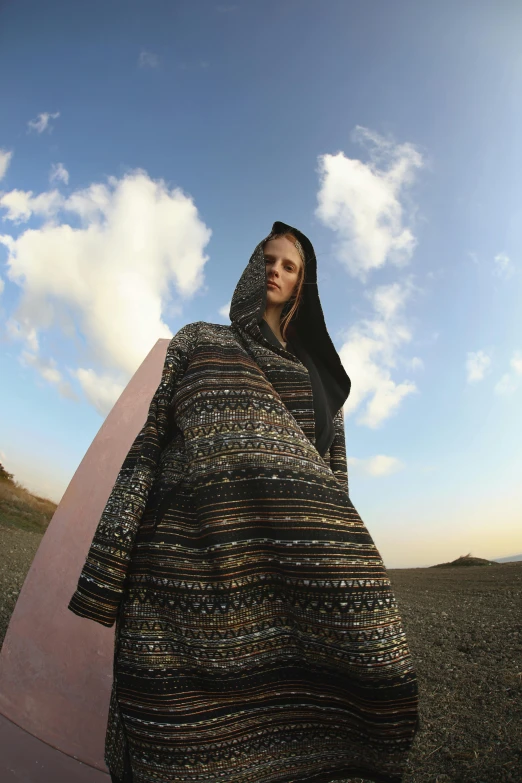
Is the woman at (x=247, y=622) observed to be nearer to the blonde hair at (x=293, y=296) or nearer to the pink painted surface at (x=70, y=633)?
the blonde hair at (x=293, y=296)

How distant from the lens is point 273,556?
1092 mm

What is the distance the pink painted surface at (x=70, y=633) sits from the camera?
222 cm

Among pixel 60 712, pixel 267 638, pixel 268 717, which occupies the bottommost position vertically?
pixel 60 712

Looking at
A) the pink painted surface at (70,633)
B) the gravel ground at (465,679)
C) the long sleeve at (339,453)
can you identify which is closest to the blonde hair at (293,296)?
the long sleeve at (339,453)

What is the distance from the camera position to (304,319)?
73.8 inches

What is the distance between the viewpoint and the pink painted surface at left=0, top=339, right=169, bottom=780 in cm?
222

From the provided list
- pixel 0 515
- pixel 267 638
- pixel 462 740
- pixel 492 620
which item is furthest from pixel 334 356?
pixel 0 515

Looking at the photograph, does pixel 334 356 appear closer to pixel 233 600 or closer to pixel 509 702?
pixel 233 600

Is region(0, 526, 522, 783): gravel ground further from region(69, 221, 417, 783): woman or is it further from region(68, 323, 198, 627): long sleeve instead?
region(68, 323, 198, 627): long sleeve

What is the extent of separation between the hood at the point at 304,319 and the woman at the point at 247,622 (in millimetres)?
489

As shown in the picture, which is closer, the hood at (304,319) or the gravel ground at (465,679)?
the hood at (304,319)

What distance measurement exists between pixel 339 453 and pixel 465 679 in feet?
6.53

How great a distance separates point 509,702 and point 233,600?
2183 millimetres

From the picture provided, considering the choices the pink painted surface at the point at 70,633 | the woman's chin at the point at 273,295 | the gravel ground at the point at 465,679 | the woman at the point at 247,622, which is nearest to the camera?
the woman at the point at 247,622
